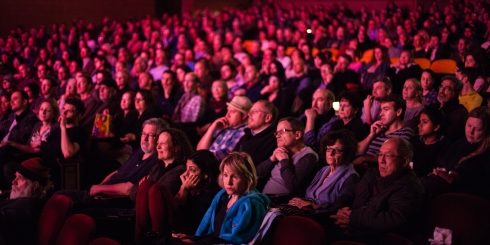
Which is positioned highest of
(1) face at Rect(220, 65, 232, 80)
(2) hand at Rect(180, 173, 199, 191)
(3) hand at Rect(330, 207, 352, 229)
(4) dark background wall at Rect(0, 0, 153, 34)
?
(4) dark background wall at Rect(0, 0, 153, 34)

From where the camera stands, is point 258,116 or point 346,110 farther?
point 346,110

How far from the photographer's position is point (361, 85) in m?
6.49

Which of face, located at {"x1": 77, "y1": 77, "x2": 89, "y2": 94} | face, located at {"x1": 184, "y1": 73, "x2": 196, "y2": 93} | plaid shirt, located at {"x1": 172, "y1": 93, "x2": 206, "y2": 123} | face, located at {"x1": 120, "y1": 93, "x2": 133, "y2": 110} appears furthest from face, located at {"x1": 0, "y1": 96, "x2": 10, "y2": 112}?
face, located at {"x1": 184, "y1": 73, "x2": 196, "y2": 93}

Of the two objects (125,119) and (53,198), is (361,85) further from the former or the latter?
(53,198)

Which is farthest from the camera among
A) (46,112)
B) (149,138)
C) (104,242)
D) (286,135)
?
(46,112)

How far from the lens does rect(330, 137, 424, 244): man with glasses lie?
8.95 ft

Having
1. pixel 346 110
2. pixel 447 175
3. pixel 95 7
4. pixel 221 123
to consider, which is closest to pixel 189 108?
pixel 221 123

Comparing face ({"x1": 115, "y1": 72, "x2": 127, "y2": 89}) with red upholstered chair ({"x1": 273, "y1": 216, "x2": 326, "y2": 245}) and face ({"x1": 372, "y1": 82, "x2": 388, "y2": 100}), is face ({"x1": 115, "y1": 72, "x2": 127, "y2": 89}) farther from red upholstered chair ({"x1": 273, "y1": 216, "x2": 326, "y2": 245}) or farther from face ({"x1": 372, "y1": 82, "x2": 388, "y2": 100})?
red upholstered chair ({"x1": 273, "y1": 216, "x2": 326, "y2": 245})

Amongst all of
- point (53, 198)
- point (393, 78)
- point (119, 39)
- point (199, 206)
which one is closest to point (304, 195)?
point (199, 206)

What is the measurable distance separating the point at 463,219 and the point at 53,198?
1.80 metres

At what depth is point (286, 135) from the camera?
3.71 m

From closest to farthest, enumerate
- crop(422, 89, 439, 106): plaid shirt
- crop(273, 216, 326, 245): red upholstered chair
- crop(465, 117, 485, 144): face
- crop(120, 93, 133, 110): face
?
crop(273, 216, 326, 245): red upholstered chair < crop(465, 117, 485, 144): face < crop(422, 89, 439, 106): plaid shirt < crop(120, 93, 133, 110): face

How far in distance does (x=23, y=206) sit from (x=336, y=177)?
1531mm

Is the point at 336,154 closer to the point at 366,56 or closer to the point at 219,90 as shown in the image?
the point at 219,90
